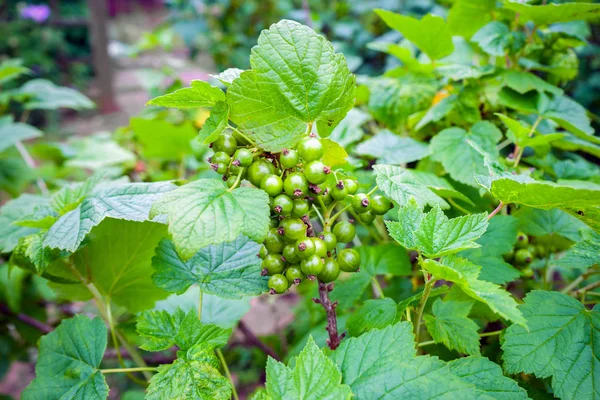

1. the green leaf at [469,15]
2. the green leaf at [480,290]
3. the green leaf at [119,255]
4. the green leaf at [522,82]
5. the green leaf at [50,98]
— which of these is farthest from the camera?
the green leaf at [50,98]

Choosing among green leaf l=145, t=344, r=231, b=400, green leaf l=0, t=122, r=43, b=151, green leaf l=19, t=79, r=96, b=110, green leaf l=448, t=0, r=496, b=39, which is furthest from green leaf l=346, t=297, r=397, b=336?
green leaf l=19, t=79, r=96, b=110

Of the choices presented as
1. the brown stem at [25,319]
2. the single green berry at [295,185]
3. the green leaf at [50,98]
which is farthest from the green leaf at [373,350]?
the green leaf at [50,98]

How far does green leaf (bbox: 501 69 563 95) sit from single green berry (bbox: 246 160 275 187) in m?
0.73

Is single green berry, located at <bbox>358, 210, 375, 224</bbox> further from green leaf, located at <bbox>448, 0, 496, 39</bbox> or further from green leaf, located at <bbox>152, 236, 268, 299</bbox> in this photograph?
green leaf, located at <bbox>448, 0, 496, 39</bbox>

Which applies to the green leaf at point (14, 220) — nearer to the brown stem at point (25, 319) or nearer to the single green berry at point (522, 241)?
the brown stem at point (25, 319)

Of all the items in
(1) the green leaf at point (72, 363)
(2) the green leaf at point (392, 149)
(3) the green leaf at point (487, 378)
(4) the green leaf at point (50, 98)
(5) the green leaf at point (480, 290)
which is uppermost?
(5) the green leaf at point (480, 290)

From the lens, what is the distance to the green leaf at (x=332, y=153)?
0.72 m

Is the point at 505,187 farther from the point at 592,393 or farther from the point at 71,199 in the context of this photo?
the point at 71,199

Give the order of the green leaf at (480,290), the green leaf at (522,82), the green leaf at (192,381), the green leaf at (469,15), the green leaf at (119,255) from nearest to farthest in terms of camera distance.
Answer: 1. the green leaf at (480,290)
2. the green leaf at (192,381)
3. the green leaf at (119,255)
4. the green leaf at (522,82)
5. the green leaf at (469,15)

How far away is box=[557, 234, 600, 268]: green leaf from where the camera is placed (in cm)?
71

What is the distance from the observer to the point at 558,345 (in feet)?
2.27

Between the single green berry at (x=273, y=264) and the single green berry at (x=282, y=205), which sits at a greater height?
the single green berry at (x=282, y=205)

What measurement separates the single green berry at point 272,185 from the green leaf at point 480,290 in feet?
0.78

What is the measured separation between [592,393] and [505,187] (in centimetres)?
34
